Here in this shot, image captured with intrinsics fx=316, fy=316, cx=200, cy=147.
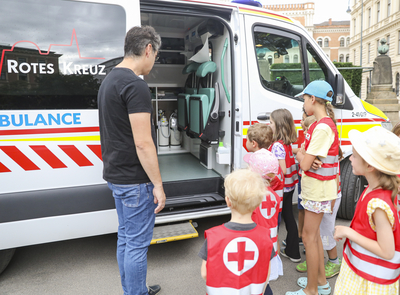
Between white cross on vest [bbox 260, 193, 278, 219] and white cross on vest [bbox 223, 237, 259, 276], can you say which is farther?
white cross on vest [bbox 260, 193, 278, 219]

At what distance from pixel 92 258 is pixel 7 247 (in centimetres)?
83

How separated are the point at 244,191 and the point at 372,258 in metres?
0.73

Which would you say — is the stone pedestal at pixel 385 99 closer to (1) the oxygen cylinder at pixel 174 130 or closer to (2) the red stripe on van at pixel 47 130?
(1) the oxygen cylinder at pixel 174 130

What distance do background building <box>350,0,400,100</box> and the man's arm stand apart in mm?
34074

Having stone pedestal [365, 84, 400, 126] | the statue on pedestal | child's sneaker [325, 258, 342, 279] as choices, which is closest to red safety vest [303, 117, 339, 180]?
child's sneaker [325, 258, 342, 279]

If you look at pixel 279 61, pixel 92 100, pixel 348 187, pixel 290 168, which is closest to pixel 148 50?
pixel 92 100

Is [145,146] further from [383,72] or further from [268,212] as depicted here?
[383,72]

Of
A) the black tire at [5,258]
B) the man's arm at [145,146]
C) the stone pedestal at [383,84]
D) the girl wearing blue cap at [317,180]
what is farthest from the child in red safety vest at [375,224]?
the stone pedestal at [383,84]

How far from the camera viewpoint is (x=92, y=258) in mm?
3133

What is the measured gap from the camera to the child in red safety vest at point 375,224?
150cm

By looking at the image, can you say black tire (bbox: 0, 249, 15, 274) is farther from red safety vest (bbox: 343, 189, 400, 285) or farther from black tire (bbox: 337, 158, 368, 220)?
black tire (bbox: 337, 158, 368, 220)

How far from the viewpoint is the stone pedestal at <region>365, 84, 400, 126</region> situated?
13.4m

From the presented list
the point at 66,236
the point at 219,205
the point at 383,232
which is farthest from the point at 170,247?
the point at 383,232

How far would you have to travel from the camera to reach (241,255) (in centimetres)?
147
